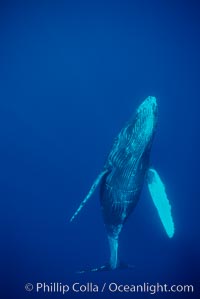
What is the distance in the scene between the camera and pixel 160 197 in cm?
481

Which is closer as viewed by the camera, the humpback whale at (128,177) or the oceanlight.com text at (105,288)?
the humpback whale at (128,177)

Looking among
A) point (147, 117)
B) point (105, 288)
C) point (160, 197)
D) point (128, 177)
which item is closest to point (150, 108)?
point (147, 117)

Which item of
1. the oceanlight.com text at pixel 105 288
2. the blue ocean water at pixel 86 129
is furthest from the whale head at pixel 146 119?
the oceanlight.com text at pixel 105 288

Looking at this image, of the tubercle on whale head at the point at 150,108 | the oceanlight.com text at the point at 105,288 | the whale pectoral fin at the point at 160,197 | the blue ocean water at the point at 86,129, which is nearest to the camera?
the tubercle on whale head at the point at 150,108

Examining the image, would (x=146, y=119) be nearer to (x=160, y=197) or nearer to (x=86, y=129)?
(x=160, y=197)

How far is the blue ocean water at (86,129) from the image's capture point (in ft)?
16.3

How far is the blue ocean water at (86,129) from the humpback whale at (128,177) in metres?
0.46

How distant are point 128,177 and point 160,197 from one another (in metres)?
0.63

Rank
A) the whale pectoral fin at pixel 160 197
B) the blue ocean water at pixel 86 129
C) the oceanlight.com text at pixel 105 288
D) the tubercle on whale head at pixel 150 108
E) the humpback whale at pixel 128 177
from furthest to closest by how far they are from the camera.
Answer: the oceanlight.com text at pixel 105 288
the blue ocean water at pixel 86 129
the whale pectoral fin at pixel 160 197
the humpback whale at pixel 128 177
the tubercle on whale head at pixel 150 108

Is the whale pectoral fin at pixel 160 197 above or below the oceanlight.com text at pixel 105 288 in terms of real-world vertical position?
above

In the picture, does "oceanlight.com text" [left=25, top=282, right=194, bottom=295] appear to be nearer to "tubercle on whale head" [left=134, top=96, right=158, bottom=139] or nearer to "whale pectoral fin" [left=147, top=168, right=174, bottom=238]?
"whale pectoral fin" [left=147, top=168, right=174, bottom=238]

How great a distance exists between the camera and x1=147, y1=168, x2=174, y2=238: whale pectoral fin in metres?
4.74

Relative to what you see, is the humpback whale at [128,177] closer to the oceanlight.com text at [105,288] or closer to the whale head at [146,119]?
the whale head at [146,119]

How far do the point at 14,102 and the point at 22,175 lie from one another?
44.6 inches
